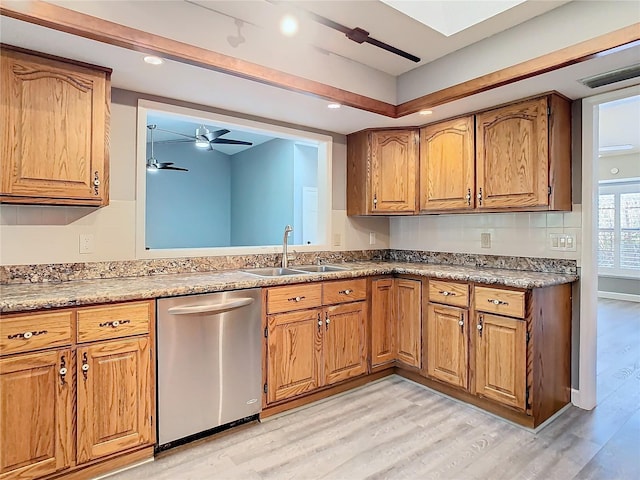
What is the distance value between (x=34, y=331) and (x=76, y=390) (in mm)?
348

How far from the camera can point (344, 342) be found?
2875 millimetres

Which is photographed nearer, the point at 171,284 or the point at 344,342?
the point at 171,284

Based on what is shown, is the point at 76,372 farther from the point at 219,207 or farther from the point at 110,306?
the point at 219,207

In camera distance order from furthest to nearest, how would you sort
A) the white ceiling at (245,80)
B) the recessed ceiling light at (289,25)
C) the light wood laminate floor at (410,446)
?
the recessed ceiling light at (289,25) → the light wood laminate floor at (410,446) → the white ceiling at (245,80)

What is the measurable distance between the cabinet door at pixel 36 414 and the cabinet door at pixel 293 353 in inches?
43.7

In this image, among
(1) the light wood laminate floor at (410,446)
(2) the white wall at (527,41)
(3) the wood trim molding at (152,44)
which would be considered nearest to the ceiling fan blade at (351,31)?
(3) the wood trim molding at (152,44)

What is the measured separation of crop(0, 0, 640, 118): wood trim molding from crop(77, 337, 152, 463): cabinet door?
4.87 feet

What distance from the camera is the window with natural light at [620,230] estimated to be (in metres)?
6.59

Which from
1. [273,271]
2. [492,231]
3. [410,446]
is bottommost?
[410,446]

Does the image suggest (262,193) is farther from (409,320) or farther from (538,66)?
(538,66)

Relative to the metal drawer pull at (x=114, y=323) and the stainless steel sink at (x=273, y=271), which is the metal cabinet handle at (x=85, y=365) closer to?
the metal drawer pull at (x=114, y=323)

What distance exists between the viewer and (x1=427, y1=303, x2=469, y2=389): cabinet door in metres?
2.70

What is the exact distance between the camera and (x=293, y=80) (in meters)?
2.42

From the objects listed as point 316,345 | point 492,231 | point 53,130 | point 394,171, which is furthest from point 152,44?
point 492,231
